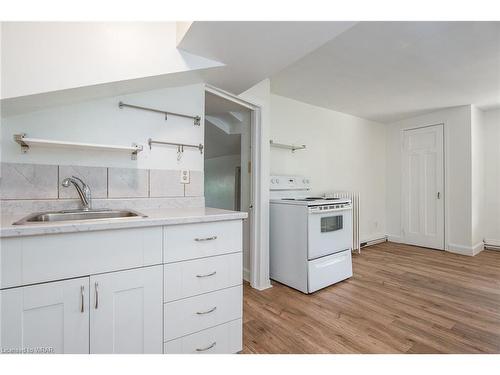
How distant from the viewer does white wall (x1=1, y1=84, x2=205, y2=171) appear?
4.35 ft

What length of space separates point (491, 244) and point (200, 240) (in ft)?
15.8

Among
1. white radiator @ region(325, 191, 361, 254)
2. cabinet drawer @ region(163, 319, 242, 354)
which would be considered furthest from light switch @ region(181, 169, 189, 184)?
white radiator @ region(325, 191, 361, 254)

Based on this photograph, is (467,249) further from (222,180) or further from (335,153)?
(222,180)

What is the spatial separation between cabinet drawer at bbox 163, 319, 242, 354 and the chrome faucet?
91 centimetres

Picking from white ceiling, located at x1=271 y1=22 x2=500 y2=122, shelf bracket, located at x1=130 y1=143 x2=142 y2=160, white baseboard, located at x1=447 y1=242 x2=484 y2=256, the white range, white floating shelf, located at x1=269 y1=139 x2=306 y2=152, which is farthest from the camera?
white baseboard, located at x1=447 y1=242 x2=484 y2=256

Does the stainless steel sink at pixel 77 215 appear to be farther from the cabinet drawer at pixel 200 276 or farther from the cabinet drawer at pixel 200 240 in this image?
the cabinet drawer at pixel 200 276

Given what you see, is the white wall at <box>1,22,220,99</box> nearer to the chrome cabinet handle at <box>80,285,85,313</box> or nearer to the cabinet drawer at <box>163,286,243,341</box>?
the chrome cabinet handle at <box>80,285,85,313</box>

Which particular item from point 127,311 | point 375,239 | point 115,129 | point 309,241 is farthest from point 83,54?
point 375,239

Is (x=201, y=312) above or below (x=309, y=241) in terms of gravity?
below

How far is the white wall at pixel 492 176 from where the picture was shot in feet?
12.0

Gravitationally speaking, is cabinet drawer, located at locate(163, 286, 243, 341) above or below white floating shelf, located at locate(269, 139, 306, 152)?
below

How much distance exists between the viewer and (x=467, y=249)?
11.3 feet

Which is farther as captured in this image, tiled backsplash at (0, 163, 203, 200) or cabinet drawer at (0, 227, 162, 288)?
tiled backsplash at (0, 163, 203, 200)
